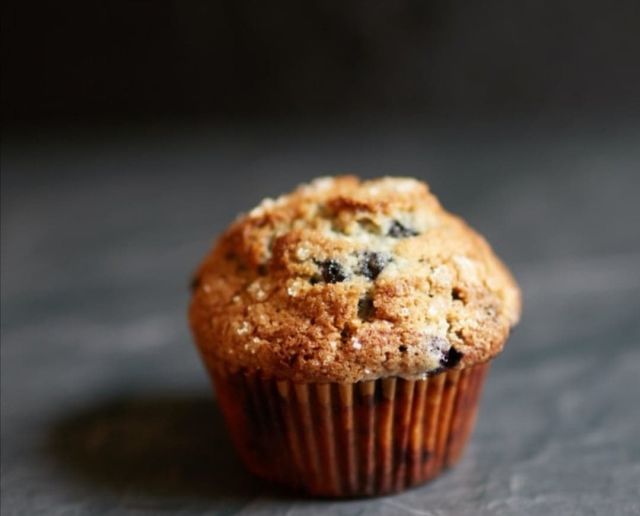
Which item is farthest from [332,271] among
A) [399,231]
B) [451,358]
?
[451,358]

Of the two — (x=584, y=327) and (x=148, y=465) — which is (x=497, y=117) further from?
(x=148, y=465)

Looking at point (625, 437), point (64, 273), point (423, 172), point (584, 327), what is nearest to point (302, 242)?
point (625, 437)

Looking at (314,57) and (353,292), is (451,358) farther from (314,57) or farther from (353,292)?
(314,57)

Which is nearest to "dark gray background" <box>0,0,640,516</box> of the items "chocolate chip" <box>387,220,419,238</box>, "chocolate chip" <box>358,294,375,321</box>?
"chocolate chip" <box>358,294,375,321</box>

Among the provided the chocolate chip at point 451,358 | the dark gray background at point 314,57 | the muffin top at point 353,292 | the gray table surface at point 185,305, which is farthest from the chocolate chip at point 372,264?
the dark gray background at point 314,57

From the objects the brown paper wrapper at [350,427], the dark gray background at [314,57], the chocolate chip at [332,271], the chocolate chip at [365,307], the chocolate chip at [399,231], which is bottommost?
the brown paper wrapper at [350,427]

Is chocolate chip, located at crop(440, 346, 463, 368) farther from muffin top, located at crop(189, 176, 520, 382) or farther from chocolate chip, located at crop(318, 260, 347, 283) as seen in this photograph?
chocolate chip, located at crop(318, 260, 347, 283)

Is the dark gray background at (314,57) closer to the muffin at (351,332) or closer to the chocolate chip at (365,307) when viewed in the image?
the muffin at (351,332)
